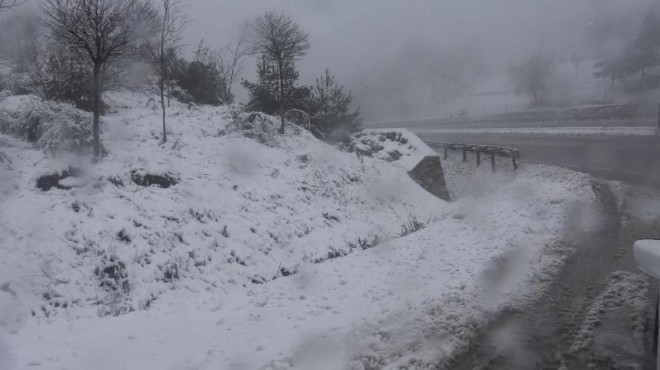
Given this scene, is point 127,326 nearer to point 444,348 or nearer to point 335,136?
point 444,348

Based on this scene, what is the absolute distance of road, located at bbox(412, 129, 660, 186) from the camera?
1487 centimetres

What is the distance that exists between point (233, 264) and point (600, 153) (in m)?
17.5

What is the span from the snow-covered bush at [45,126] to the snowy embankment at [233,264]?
489mm

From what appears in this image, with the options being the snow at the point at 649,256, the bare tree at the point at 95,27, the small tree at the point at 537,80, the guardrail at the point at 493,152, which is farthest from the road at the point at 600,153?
the small tree at the point at 537,80

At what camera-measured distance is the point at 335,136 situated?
20203 mm

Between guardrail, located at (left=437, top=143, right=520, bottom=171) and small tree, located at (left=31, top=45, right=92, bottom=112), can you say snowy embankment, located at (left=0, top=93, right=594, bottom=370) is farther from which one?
guardrail, located at (left=437, top=143, right=520, bottom=171)

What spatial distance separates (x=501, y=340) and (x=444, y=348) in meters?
0.67

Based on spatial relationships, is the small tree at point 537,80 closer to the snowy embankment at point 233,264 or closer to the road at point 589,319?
the snowy embankment at point 233,264

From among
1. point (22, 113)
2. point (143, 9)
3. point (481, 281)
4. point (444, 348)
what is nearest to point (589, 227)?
point (481, 281)

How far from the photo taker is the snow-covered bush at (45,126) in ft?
33.1

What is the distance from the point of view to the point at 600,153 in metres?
19.0

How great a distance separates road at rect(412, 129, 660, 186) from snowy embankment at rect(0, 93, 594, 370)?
342 centimetres

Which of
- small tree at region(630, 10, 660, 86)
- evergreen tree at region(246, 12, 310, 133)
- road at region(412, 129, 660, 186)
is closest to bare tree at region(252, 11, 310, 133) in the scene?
evergreen tree at region(246, 12, 310, 133)

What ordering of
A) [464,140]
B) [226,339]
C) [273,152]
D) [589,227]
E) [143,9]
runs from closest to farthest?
[226,339], [589,227], [143,9], [273,152], [464,140]
